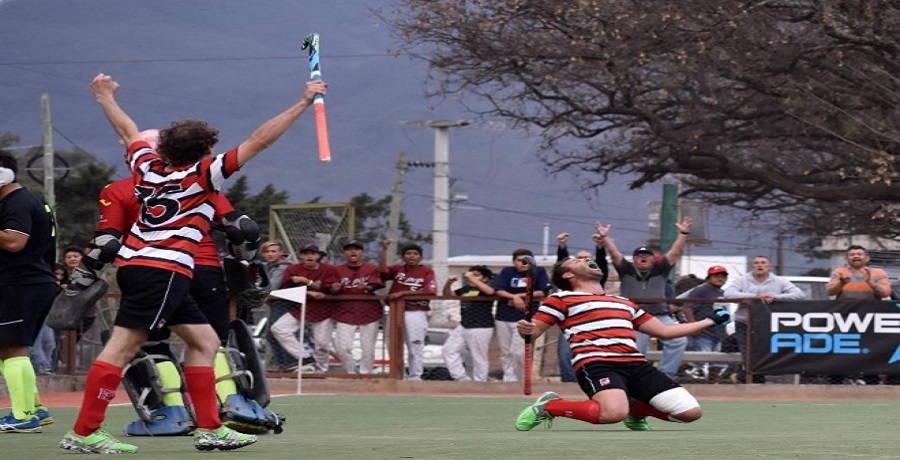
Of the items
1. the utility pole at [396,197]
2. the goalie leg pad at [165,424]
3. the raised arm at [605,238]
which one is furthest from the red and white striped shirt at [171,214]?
the utility pole at [396,197]

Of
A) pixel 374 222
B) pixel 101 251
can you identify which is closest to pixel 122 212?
pixel 101 251

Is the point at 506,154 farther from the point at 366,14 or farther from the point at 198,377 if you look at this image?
the point at 198,377

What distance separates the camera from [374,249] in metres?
50.3

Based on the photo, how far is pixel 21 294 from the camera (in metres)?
9.16

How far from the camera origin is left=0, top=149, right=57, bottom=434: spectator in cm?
905

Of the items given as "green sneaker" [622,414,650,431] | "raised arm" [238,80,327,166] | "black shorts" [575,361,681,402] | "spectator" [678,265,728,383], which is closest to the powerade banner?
"spectator" [678,265,728,383]

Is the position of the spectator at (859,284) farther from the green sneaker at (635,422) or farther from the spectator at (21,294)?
the spectator at (21,294)

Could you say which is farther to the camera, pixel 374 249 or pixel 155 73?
pixel 155 73

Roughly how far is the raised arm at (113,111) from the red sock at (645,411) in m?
3.60

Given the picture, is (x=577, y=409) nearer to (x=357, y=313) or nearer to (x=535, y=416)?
(x=535, y=416)

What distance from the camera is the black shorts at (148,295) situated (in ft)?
23.9

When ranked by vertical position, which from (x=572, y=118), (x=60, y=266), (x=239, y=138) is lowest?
(x=60, y=266)

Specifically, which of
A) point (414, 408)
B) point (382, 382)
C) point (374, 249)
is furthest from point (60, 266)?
point (374, 249)

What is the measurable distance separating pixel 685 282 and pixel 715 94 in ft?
10.9
